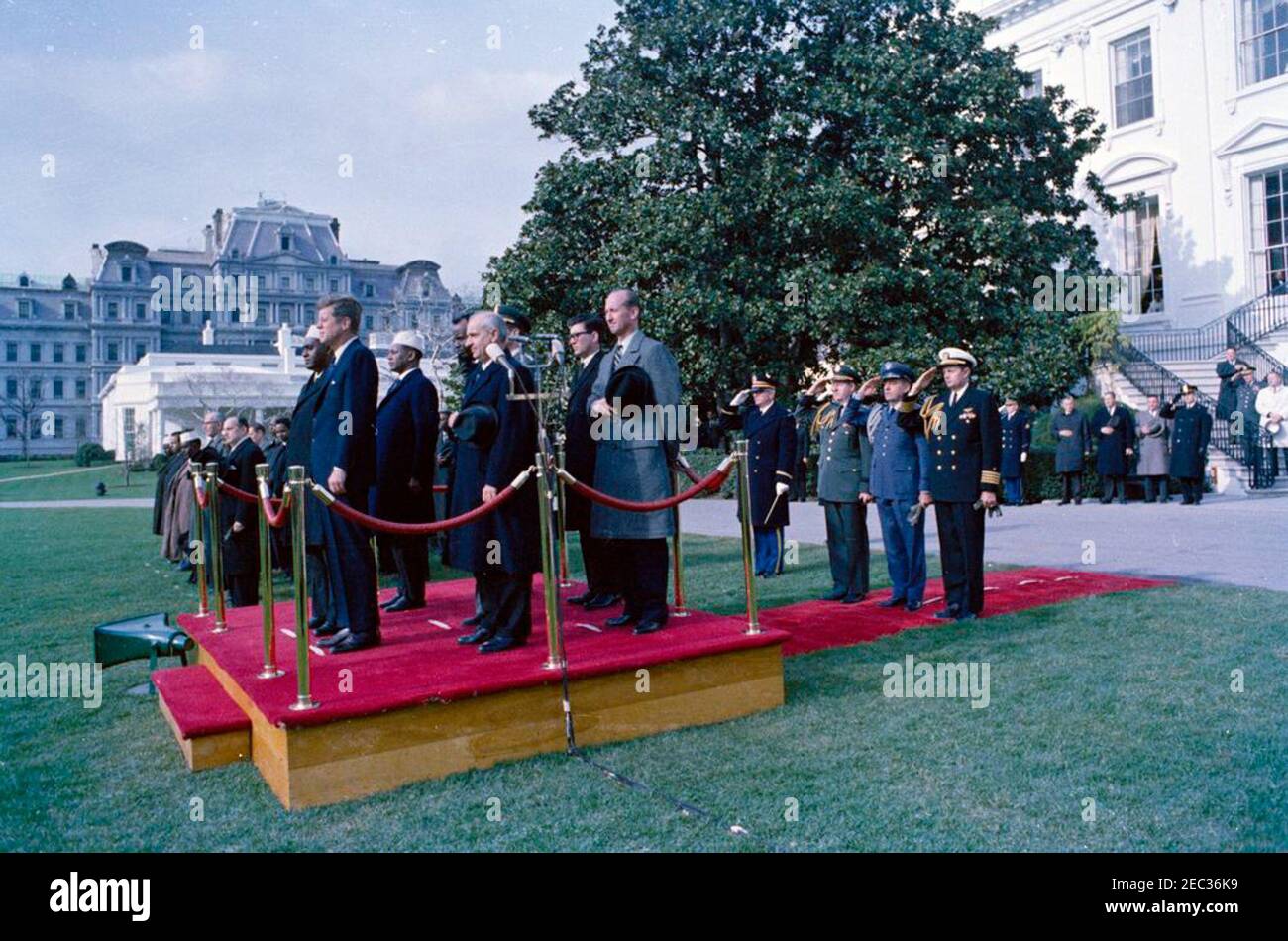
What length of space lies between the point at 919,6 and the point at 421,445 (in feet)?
57.2

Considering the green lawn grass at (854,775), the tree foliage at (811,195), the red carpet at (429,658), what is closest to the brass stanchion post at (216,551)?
the red carpet at (429,658)

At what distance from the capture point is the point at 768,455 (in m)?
10.5

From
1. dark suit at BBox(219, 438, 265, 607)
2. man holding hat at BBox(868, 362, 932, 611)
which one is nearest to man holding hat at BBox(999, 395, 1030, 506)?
man holding hat at BBox(868, 362, 932, 611)

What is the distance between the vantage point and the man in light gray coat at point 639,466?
6.22m

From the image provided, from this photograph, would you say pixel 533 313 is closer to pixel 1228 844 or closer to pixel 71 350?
pixel 1228 844

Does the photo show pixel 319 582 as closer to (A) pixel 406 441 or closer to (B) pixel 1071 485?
(A) pixel 406 441

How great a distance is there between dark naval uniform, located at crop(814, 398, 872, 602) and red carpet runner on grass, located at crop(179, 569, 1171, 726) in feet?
1.62

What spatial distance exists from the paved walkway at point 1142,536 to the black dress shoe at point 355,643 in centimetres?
717

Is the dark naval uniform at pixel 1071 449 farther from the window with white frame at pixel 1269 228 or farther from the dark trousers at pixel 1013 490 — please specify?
the window with white frame at pixel 1269 228

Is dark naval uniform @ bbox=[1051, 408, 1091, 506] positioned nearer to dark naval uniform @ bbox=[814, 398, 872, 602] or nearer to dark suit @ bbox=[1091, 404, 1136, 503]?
dark suit @ bbox=[1091, 404, 1136, 503]

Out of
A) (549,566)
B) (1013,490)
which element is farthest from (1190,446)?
(549,566)

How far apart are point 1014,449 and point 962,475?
1045 centimetres

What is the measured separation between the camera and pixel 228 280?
8062 cm

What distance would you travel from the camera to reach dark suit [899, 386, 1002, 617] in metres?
8.12
